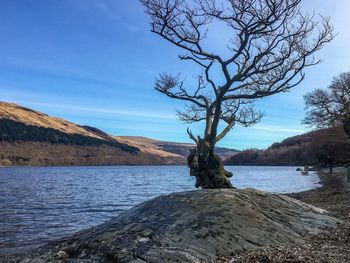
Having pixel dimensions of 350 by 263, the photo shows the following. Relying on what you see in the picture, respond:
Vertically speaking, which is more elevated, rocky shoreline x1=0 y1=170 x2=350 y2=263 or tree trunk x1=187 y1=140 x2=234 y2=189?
tree trunk x1=187 y1=140 x2=234 y2=189

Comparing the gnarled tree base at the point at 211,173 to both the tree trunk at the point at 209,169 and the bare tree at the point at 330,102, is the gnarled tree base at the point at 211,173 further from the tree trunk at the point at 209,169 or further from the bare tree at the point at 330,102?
the bare tree at the point at 330,102

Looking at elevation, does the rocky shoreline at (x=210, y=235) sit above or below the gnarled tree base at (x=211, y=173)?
below

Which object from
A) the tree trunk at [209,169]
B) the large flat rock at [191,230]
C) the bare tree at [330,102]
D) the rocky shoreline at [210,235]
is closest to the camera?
the rocky shoreline at [210,235]

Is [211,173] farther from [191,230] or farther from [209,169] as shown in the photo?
[191,230]

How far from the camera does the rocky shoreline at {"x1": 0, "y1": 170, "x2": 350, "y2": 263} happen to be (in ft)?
38.6

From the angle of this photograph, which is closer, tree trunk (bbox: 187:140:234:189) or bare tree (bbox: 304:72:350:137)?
tree trunk (bbox: 187:140:234:189)

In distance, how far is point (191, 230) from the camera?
1284cm

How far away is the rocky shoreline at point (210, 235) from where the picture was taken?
464 inches

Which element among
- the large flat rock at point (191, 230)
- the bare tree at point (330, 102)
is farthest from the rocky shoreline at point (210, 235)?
the bare tree at point (330, 102)

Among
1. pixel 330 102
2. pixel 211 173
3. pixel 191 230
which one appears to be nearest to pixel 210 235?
pixel 191 230

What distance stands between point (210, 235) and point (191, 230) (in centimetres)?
57

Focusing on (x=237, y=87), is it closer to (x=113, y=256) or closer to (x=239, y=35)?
(x=239, y=35)

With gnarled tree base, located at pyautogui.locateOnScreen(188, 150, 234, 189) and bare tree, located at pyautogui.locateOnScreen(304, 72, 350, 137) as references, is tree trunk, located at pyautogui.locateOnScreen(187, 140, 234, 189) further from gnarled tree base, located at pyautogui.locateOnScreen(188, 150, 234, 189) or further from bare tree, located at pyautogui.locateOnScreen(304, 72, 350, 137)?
bare tree, located at pyautogui.locateOnScreen(304, 72, 350, 137)

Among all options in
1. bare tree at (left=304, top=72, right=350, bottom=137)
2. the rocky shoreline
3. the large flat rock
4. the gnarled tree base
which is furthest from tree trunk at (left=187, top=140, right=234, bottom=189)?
bare tree at (left=304, top=72, right=350, bottom=137)
